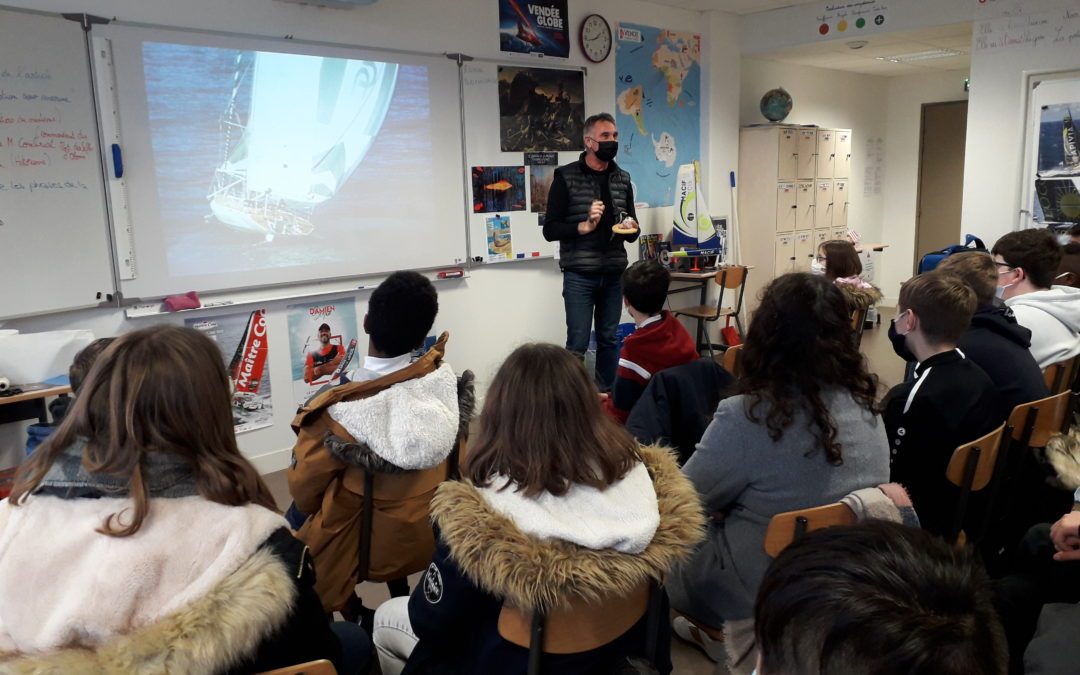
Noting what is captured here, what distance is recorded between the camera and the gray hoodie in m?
2.87

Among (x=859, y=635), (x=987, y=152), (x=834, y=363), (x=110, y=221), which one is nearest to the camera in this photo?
(x=859, y=635)

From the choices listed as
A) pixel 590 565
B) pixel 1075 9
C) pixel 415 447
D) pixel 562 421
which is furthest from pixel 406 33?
pixel 1075 9

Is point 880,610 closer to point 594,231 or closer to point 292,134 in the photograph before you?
point 292,134

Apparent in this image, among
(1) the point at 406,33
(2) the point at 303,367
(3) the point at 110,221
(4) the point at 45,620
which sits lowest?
(2) the point at 303,367

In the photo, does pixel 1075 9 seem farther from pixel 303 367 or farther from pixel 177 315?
pixel 177 315

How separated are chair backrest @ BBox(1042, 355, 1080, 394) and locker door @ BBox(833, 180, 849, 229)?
16.0ft

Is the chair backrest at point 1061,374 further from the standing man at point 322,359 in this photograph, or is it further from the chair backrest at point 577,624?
the standing man at point 322,359

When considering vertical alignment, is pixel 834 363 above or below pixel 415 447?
above

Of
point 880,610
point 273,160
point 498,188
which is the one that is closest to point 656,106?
point 498,188

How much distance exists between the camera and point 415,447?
1.84m

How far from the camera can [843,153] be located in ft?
24.9

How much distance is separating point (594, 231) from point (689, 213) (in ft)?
5.50

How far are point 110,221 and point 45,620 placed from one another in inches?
107

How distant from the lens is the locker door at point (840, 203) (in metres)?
7.61
